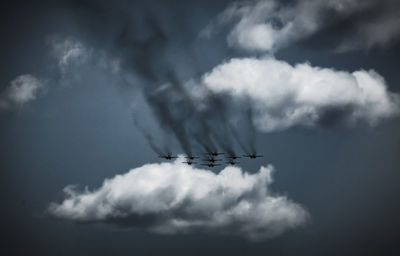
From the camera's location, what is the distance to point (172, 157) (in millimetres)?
147875

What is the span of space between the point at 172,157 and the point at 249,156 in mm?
21234

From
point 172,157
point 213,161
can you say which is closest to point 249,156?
point 213,161

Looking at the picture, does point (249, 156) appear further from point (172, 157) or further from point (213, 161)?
point (172, 157)

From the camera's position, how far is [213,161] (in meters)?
153

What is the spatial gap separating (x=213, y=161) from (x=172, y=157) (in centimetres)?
1271

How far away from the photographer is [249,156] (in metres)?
149

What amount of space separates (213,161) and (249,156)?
427 inches
